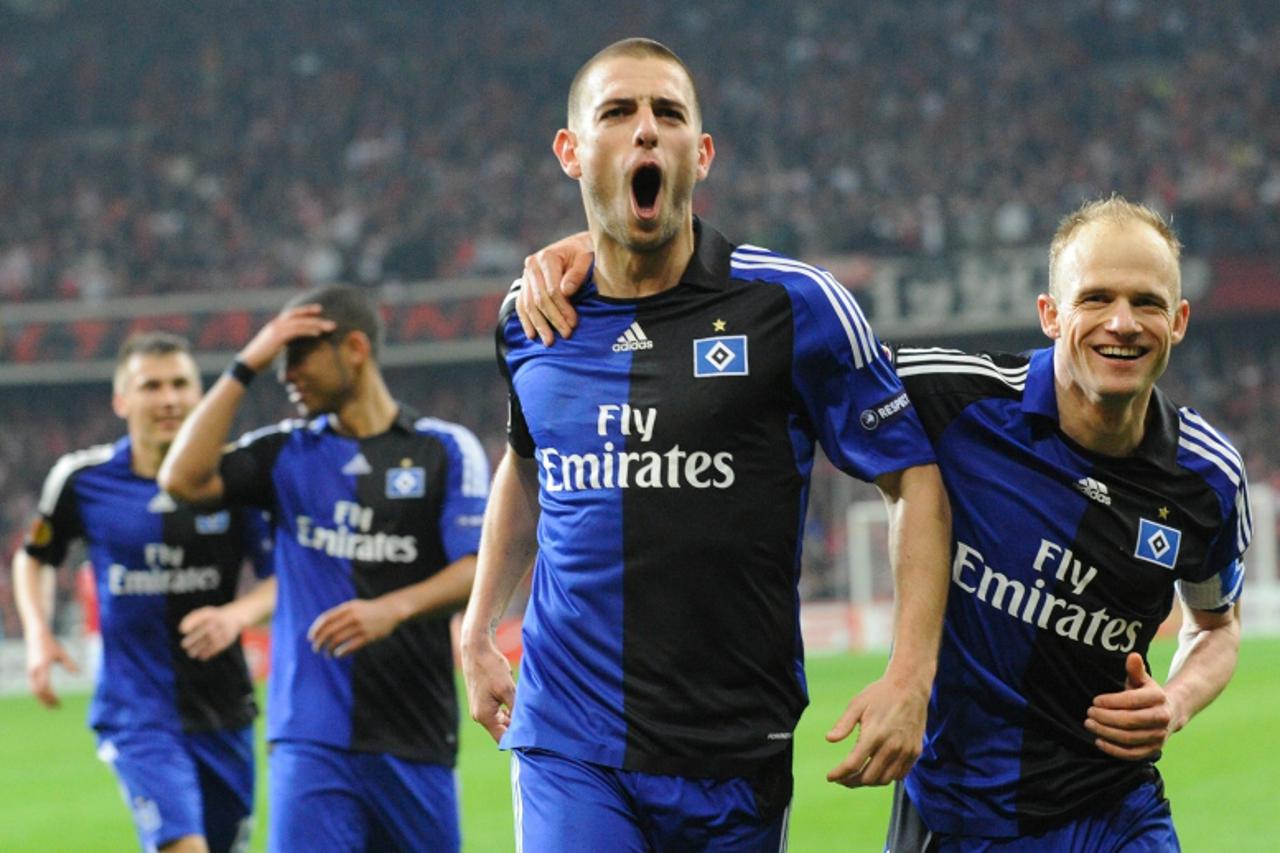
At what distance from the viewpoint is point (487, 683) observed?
4.25 metres

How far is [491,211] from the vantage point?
31.8 m

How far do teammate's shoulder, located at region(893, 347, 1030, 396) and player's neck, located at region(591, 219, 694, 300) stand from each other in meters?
0.57

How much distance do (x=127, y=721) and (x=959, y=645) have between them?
423cm

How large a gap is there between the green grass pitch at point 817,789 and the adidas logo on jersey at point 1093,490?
620 cm

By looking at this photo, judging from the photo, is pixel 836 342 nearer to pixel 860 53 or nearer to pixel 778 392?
pixel 778 392

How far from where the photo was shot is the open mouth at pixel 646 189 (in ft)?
12.5

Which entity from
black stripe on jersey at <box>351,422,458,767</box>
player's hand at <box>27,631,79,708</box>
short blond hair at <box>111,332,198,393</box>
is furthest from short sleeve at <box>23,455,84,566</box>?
black stripe on jersey at <box>351,422,458,767</box>

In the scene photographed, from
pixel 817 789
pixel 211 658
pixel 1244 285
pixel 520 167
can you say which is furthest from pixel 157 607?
pixel 520 167

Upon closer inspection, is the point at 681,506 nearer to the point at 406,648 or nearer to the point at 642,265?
the point at 642,265

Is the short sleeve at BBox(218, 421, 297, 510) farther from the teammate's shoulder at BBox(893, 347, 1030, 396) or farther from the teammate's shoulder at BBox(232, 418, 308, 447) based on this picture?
the teammate's shoulder at BBox(893, 347, 1030, 396)

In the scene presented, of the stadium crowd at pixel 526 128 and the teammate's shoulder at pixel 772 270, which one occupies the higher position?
the stadium crowd at pixel 526 128

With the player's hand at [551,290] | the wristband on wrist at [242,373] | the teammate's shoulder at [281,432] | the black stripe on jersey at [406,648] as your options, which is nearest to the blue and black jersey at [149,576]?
the teammate's shoulder at [281,432]

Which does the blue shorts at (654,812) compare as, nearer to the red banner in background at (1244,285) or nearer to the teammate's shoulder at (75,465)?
the teammate's shoulder at (75,465)

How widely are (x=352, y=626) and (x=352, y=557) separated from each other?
521mm
